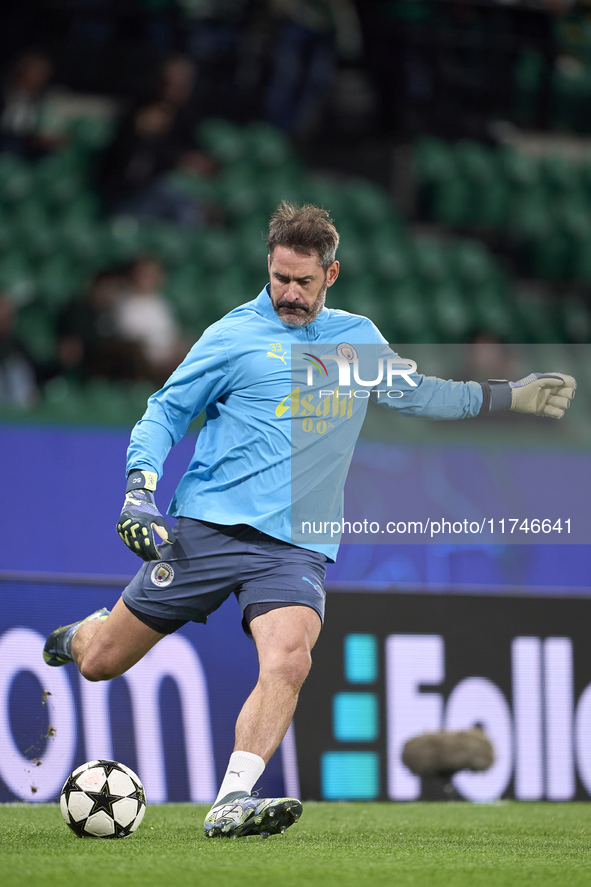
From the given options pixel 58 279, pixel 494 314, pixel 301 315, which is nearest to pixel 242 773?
pixel 301 315

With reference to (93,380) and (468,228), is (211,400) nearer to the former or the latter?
(93,380)

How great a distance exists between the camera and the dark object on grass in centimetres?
529

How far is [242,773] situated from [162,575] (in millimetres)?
703

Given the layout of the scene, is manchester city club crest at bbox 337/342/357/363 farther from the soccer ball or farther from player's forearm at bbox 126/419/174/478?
the soccer ball

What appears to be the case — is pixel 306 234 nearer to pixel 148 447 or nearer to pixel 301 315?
pixel 301 315

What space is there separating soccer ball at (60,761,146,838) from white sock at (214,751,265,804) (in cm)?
31

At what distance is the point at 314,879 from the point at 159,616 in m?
1.29

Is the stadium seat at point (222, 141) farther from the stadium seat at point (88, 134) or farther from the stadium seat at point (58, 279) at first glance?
the stadium seat at point (58, 279)

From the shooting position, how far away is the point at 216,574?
3.65 meters

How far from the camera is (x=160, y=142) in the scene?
9.38 metres

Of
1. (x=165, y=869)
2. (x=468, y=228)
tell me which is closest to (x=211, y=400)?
(x=165, y=869)

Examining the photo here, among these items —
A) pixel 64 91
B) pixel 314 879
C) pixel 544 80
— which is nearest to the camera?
pixel 314 879

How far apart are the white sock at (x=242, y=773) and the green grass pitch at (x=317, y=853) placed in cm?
15

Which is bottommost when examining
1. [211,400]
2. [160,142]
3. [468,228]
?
[211,400]
